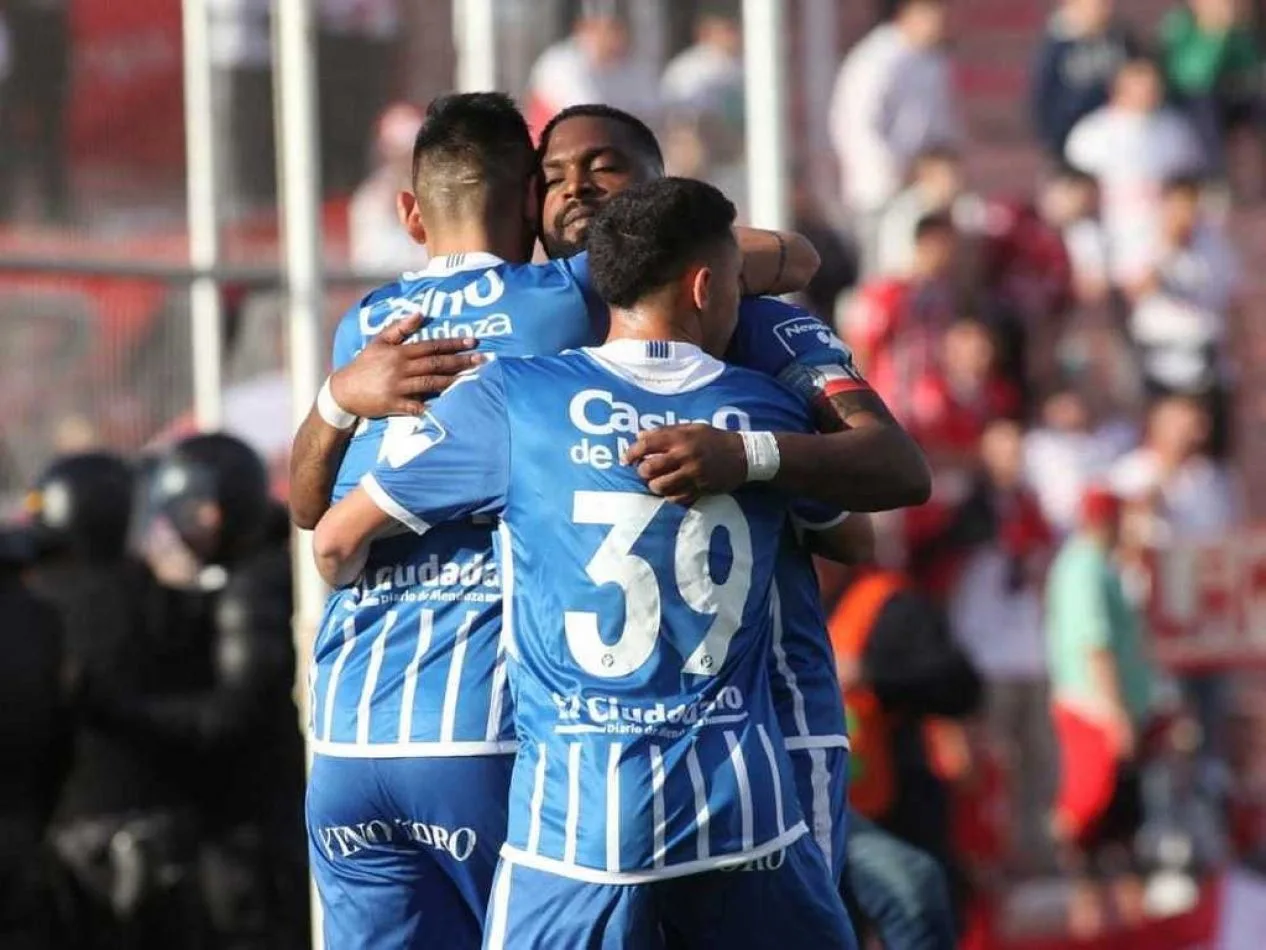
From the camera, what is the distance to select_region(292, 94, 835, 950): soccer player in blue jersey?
5.58 meters

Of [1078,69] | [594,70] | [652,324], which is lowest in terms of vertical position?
[652,324]

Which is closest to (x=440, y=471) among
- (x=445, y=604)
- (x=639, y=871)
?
(x=445, y=604)

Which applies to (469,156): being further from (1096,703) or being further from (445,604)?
(1096,703)

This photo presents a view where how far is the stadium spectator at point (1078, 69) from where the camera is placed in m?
15.9

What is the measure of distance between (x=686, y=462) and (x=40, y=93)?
443 cm

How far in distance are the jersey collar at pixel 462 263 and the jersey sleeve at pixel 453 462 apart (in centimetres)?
38

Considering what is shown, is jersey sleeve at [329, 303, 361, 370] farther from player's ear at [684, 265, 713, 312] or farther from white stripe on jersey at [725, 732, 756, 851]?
white stripe on jersey at [725, 732, 756, 851]

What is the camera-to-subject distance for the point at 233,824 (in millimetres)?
9055

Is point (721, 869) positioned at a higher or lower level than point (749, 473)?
lower

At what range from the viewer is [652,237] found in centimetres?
529

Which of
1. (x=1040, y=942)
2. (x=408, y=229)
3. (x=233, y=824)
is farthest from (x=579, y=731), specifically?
(x=1040, y=942)

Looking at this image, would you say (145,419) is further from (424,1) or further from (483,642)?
(483,642)

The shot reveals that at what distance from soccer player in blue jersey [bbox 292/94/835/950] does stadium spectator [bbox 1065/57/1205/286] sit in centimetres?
1000

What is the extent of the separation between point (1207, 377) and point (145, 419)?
23.1 ft
